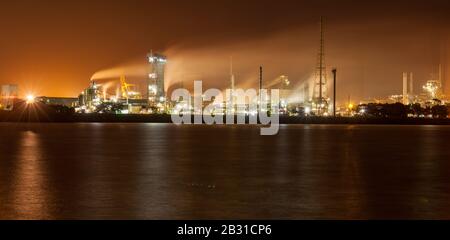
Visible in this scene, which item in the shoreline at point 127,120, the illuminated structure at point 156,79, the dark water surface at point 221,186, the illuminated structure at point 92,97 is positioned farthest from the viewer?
the illuminated structure at point 156,79

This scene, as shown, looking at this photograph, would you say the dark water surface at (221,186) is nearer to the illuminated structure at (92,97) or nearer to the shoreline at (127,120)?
the shoreline at (127,120)

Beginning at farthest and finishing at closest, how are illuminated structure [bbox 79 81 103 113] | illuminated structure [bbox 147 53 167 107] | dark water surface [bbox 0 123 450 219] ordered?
illuminated structure [bbox 147 53 167 107]
illuminated structure [bbox 79 81 103 113]
dark water surface [bbox 0 123 450 219]

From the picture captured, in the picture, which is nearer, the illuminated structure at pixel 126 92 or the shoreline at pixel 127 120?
the shoreline at pixel 127 120

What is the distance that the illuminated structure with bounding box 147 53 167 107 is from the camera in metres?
140

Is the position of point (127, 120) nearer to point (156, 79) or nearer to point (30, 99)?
point (30, 99)

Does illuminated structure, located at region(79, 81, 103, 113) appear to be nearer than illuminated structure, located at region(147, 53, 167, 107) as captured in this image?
Yes

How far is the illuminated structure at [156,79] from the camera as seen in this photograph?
139875 mm

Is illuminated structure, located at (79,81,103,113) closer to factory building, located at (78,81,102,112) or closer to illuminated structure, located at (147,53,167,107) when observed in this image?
factory building, located at (78,81,102,112)

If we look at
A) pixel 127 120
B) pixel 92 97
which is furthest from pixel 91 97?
pixel 127 120

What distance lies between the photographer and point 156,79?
14062 centimetres

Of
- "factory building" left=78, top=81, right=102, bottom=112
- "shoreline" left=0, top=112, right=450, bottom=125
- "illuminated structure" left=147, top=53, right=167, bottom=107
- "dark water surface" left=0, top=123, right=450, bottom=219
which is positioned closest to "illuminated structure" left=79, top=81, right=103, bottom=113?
"factory building" left=78, top=81, right=102, bottom=112

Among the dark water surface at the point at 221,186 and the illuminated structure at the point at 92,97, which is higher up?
the illuminated structure at the point at 92,97

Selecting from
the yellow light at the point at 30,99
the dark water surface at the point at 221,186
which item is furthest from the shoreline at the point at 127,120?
the dark water surface at the point at 221,186
